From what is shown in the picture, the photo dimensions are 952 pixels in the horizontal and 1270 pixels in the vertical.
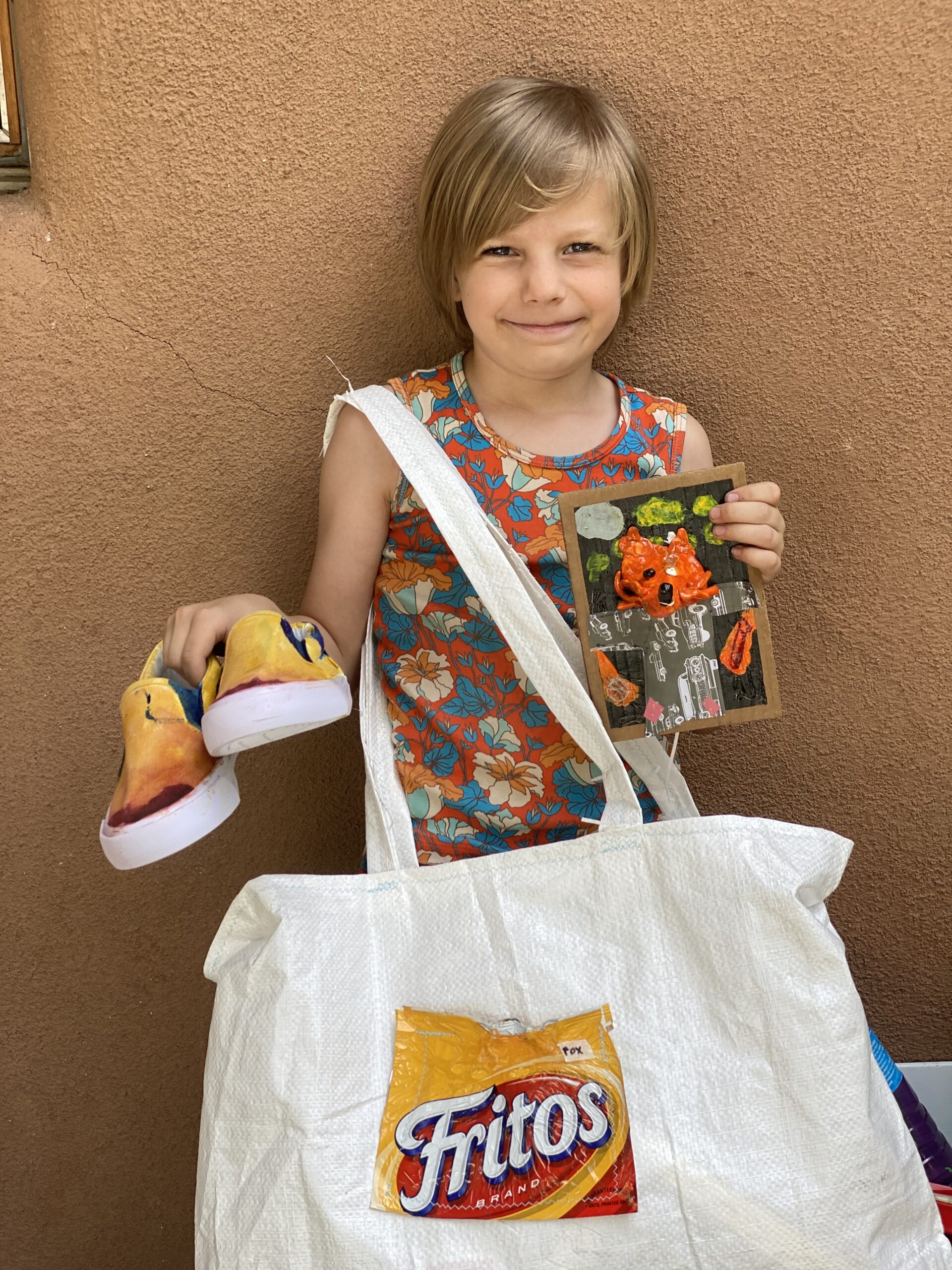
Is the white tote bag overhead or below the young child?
below

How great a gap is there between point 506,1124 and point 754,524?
22.0 inches

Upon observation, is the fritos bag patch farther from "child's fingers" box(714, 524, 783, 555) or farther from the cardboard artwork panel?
"child's fingers" box(714, 524, 783, 555)

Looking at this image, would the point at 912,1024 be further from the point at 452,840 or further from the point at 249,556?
the point at 249,556

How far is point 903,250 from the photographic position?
1.20m

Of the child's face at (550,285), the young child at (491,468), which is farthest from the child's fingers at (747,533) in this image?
the child's face at (550,285)

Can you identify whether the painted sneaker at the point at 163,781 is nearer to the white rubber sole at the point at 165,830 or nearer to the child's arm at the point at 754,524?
the white rubber sole at the point at 165,830

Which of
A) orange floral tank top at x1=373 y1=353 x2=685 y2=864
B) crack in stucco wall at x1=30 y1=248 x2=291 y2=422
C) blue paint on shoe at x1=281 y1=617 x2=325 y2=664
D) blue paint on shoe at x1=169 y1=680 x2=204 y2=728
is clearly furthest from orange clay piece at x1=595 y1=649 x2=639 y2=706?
crack in stucco wall at x1=30 y1=248 x2=291 y2=422

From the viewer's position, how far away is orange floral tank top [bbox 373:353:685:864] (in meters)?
1.14

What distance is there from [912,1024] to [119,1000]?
1.02 m

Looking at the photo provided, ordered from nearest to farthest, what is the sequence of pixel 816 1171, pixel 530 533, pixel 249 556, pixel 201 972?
1. pixel 816 1171
2. pixel 530 533
3. pixel 249 556
4. pixel 201 972

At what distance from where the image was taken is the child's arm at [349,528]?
113cm

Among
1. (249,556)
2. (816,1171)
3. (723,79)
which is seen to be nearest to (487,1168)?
(816,1171)

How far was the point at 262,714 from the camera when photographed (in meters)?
0.85

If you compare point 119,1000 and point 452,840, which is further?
point 119,1000
